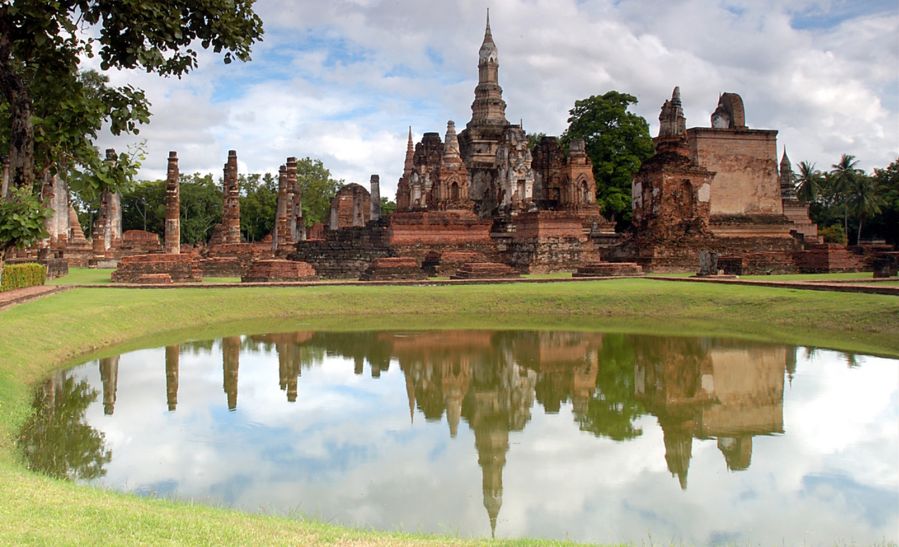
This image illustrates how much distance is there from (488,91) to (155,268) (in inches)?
774

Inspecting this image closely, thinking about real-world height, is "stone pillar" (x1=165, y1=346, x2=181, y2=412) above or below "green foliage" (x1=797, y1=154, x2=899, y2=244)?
below

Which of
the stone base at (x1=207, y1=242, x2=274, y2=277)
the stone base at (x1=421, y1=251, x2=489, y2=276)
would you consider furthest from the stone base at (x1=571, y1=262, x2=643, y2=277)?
the stone base at (x1=207, y1=242, x2=274, y2=277)

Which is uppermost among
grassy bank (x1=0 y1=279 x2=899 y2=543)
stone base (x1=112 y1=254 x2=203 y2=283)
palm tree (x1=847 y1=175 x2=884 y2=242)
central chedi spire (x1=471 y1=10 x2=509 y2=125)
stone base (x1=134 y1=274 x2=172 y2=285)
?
central chedi spire (x1=471 y1=10 x2=509 y2=125)

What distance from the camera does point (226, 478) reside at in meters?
6.91

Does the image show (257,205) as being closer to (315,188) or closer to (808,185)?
(315,188)

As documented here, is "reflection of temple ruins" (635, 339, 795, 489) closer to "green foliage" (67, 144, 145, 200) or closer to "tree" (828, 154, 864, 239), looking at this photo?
"green foliage" (67, 144, 145, 200)

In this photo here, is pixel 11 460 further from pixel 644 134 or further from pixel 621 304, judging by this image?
pixel 644 134

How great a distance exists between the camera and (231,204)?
32.0 meters

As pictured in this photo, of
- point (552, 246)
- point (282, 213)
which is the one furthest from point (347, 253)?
point (282, 213)

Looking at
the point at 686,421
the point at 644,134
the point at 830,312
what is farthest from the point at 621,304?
the point at 644,134

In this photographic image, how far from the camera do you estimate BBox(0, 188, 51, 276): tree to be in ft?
22.5

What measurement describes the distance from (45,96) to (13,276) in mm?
12507

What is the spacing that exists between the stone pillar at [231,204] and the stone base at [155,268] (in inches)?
219

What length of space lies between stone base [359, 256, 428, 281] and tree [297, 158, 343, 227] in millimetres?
38126
